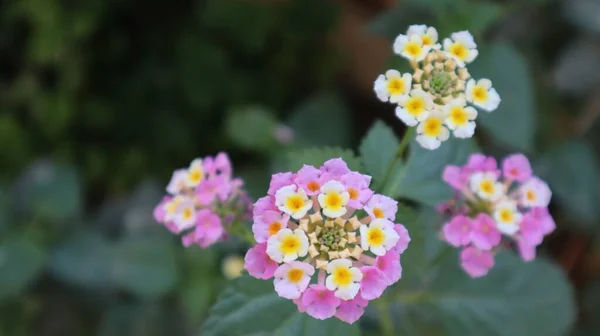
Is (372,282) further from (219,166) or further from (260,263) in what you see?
(219,166)

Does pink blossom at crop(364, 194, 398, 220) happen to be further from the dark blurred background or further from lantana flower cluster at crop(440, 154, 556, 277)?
the dark blurred background

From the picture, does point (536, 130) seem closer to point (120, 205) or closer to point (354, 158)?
point (354, 158)

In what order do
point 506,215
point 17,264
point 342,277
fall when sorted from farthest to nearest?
1. point 17,264
2. point 506,215
3. point 342,277

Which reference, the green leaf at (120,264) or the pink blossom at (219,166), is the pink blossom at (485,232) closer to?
the pink blossom at (219,166)

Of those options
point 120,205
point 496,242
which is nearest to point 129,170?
point 120,205

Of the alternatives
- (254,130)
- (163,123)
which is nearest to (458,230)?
(254,130)

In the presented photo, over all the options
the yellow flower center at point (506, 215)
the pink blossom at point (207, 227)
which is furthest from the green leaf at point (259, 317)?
the yellow flower center at point (506, 215)

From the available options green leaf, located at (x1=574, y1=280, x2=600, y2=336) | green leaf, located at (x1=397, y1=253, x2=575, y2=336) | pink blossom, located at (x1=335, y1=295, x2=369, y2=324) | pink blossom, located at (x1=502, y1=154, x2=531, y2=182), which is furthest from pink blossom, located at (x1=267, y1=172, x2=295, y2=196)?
green leaf, located at (x1=574, y1=280, x2=600, y2=336)

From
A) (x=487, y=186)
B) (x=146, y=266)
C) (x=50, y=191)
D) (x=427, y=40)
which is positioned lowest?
(x=487, y=186)
